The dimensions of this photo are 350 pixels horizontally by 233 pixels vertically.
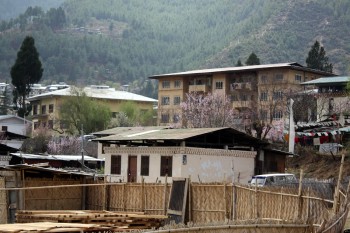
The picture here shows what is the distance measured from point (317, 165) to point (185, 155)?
1510 cm

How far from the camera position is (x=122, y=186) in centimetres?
2750

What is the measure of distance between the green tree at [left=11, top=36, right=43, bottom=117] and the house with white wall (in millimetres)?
45041

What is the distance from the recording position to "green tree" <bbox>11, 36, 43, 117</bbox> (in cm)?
8094

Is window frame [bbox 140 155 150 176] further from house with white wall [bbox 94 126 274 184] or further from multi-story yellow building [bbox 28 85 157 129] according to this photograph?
multi-story yellow building [bbox 28 85 157 129]

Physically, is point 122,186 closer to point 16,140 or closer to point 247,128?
point 247,128

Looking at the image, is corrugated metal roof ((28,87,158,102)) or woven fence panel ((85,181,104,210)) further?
corrugated metal roof ((28,87,158,102))

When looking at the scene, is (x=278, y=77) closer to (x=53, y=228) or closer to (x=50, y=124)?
(x=50, y=124)

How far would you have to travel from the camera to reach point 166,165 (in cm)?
3506

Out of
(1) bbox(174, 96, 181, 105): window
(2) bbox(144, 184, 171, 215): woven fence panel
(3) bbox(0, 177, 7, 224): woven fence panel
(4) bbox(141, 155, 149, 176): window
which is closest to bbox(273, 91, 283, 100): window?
(1) bbox(174, 96, 181, 105): window

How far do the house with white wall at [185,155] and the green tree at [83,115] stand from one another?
3556 centimetres

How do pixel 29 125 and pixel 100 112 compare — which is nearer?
pixel 100 112

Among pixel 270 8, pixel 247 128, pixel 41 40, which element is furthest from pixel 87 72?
pixel 247 128

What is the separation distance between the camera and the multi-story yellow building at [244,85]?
66.6 metres

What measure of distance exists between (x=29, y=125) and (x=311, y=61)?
33466 mm
